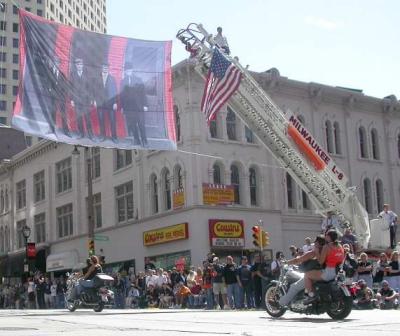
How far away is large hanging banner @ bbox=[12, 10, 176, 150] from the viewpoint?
21.4 meters

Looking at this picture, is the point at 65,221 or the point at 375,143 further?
the point at 65,221

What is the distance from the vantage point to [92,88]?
74.1ft

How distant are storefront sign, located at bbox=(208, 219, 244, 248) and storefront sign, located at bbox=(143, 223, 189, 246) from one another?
4.24 ft

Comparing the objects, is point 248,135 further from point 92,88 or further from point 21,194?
point 21,194

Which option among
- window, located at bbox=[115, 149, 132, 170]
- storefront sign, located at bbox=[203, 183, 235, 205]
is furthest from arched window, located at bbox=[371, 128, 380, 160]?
window, located at bbox=[115, 149, 132, 170]

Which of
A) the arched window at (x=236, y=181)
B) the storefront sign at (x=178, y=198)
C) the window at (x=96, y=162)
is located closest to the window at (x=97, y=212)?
the window at (x=96, y=162)

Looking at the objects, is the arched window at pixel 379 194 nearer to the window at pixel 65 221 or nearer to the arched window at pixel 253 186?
the arched window at pixel 253 186

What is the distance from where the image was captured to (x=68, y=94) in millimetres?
22062

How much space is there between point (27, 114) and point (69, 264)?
77.3 feet

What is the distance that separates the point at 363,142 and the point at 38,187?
23.0 m

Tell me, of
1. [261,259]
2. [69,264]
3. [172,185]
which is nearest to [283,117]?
[261,259]

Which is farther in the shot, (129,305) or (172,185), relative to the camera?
(172,185)

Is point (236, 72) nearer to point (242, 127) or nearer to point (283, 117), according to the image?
point (283, 117)

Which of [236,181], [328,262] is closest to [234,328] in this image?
[328,262]
